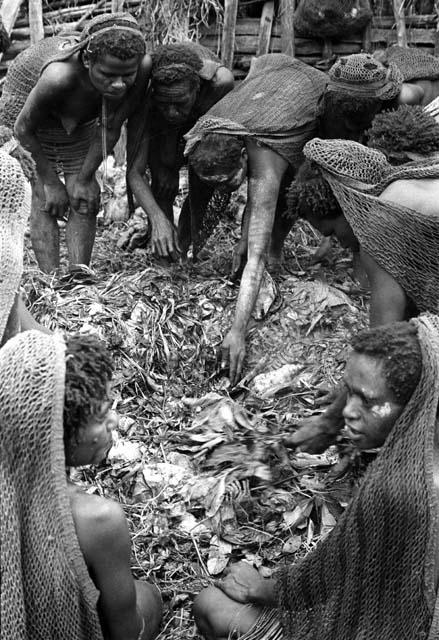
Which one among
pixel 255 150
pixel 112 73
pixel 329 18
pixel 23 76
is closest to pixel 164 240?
pixel 255 150

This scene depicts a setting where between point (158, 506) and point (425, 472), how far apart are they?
4.82ft

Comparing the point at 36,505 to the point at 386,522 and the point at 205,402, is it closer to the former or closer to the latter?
the point at 386,522

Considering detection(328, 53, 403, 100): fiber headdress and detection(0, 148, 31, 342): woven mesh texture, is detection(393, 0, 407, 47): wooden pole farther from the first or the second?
detection(0, 148, 31, 342): woven mesh texture

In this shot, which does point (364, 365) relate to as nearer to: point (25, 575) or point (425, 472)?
point (425, 472)

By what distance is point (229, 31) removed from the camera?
695cm

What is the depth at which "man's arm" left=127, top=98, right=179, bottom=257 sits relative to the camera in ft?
16.6

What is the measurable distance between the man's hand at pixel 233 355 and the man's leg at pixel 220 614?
1562 mm

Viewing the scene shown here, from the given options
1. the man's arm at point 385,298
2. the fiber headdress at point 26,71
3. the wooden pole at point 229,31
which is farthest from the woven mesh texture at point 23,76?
the man's arm at point 385,298

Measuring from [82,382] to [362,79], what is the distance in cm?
305

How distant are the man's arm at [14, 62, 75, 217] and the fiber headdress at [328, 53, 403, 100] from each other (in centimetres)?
146

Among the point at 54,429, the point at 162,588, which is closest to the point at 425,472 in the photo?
the point at 54,429

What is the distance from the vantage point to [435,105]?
487cm

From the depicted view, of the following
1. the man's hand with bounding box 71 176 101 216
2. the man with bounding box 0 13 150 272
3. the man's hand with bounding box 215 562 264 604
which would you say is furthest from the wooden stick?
the man's hand with bounding box 215 562 264 604

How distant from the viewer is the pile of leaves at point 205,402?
3355 millimetres
